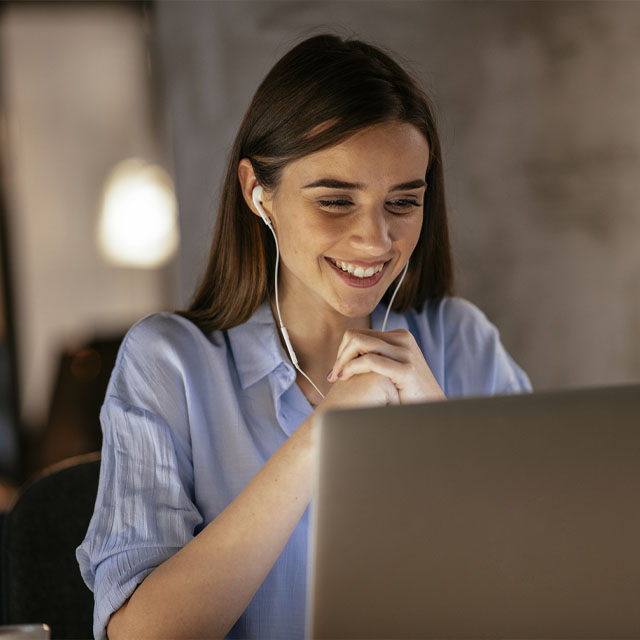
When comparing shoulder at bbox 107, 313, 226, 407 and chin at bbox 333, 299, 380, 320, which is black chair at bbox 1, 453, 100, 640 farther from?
chin at bbox 333, 299, 380, 320

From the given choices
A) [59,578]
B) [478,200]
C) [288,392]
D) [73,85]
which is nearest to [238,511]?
[288,392]

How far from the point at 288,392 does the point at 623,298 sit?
1241 millimetres

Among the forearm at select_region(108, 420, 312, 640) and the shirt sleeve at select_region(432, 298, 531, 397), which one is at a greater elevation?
the shirt sleeve at select_region(432, 298, 531, 397)

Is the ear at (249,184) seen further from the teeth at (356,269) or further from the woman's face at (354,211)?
the teeth at (356,269)

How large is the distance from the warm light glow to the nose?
127 inches

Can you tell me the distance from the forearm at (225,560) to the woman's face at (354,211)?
0.26m

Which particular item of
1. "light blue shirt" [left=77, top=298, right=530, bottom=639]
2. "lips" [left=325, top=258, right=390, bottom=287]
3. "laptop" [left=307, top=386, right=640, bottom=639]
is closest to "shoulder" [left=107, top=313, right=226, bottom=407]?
"light blue shirt" [left=77, top=298, right=530, bottom=639]

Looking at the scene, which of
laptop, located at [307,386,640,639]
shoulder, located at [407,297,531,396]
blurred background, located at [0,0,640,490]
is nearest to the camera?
laptop, located at [307,386,640,639]

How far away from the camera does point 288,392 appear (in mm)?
1361

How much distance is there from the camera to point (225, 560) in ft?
3.51

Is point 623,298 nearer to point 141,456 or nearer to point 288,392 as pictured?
point 288,392

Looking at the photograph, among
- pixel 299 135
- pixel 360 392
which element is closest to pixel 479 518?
pixel 360 392

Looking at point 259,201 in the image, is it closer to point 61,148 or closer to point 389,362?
point 389,362

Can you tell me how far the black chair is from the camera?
4.37 feet
